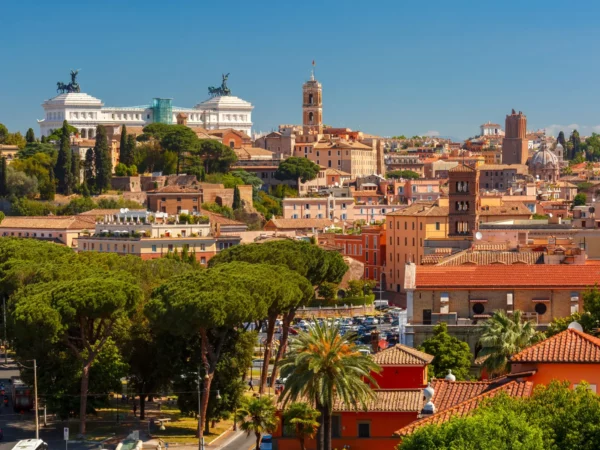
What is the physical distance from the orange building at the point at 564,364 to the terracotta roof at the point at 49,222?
85.0 meters

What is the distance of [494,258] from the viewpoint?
56562 millimetres

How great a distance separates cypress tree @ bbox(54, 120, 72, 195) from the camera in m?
130

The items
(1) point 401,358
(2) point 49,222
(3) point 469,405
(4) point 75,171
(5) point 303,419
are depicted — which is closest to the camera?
(3) point 469,405

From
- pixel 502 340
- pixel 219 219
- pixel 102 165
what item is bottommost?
pixel 502 340

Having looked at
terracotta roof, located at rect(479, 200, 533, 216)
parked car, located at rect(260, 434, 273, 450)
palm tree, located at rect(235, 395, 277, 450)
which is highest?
terracotta roof, located at rect(479, 200, 533, 216)

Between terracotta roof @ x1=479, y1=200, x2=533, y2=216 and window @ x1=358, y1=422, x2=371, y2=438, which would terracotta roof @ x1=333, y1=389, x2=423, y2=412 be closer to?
window @ x1=358, y1=422, x2=371, y2=438

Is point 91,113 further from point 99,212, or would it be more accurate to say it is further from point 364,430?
point 364,430

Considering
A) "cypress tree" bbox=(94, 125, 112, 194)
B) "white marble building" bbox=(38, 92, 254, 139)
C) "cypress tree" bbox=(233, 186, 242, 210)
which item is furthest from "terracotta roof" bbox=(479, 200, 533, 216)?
"white marble building" bbox=(38, 92, 254, 139)

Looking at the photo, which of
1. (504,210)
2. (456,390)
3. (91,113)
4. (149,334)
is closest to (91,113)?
(91,113)

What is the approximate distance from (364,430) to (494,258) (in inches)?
841

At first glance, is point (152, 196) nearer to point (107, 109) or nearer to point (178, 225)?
point (178, 225)

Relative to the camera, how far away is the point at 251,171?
15788cm

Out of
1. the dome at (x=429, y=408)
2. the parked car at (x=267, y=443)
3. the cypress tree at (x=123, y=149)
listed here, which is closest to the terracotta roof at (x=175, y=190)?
the cypress tree at (x=123, y=149)

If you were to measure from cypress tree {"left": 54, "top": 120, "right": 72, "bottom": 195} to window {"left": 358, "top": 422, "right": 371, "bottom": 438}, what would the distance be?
9605 cm
